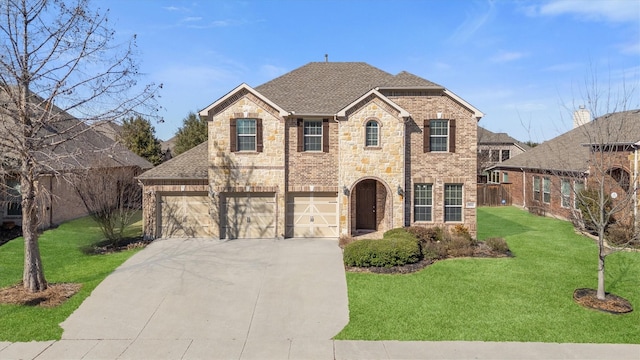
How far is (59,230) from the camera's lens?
19.3m

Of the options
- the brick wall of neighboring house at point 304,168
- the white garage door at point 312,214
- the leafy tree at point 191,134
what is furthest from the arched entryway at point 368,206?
the leafy tree at point 191,134

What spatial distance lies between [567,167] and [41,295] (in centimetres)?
2653

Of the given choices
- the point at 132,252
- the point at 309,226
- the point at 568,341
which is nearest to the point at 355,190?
the point at 309,226

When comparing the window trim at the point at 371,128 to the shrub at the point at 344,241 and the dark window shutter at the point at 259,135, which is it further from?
the dark window shutter at the point at 259,135

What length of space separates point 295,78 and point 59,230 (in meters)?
14.8

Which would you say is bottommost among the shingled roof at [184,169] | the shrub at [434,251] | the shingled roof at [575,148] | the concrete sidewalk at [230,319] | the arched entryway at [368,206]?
the concrete sidewalk at [230,319]

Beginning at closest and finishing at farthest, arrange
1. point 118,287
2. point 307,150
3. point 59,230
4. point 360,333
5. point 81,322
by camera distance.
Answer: point 360,333 < point 81,322 < point 118,287 < point 307,150 < point 59,230

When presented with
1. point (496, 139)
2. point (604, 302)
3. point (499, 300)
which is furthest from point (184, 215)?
point (496, 139)

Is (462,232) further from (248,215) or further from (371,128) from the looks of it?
(248,215)

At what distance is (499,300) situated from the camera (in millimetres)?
10500

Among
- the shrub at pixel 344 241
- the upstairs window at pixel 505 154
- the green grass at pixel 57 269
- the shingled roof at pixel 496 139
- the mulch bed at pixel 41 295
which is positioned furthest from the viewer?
the upstairs window at pixel 505 154

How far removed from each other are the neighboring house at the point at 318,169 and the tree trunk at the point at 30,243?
644cm

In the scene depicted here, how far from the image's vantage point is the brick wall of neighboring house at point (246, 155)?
Result: 694 inches

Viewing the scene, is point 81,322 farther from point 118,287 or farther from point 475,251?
point 475,251
